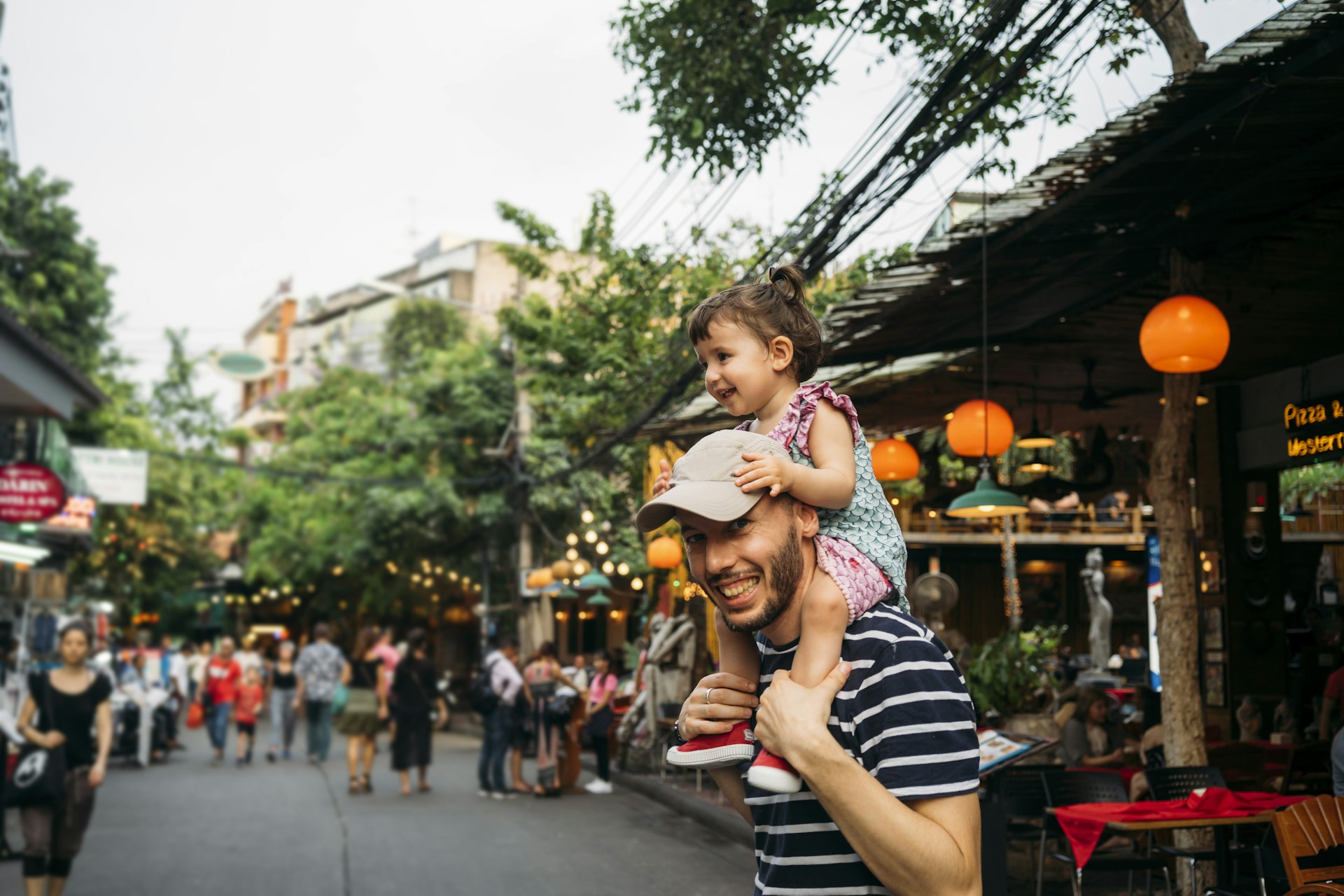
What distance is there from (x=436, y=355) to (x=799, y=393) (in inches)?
1050

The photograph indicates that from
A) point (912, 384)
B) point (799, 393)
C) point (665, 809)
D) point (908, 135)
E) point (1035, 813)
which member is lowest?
point (665, 809)

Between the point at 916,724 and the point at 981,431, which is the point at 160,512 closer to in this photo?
the point at 981,431

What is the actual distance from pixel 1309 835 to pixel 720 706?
475cm

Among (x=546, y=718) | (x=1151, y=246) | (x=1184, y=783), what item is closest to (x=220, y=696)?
(x=546, y=718)

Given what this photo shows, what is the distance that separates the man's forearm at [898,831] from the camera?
71.4 inches

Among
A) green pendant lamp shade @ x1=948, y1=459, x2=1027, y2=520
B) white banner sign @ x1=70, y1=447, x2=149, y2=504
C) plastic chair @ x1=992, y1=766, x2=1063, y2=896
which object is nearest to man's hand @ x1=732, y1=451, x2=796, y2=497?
plastic chair @ x1=992, y1=766, x2=1063, y2=896

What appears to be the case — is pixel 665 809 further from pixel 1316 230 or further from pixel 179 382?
pixel 179 382

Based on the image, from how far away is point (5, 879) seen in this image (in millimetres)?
9289

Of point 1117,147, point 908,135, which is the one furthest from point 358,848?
point 1117,147

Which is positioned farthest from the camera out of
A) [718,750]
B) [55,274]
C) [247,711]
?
[55,274]

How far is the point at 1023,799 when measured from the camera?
8.47 m

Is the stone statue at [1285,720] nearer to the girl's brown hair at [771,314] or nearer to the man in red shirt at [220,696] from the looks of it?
the girl's brown hair at [771,314]

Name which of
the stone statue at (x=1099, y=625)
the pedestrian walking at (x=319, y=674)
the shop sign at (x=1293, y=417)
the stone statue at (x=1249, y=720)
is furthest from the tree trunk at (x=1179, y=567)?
the stone statue at (x=1099, y=625)

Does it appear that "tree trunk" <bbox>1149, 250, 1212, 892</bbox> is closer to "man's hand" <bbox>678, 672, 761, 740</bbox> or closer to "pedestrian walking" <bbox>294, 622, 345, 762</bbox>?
"man's hand" <bbox>678, 672, 761, 740</bbox>
